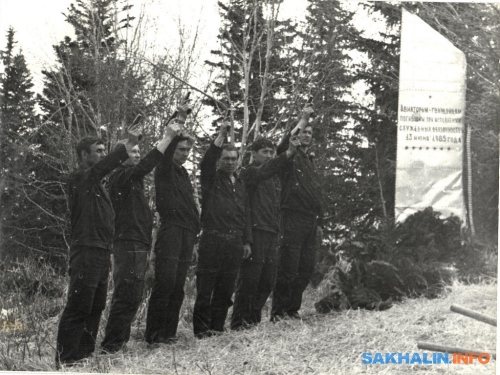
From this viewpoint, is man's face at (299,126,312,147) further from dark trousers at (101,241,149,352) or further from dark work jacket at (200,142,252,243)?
dark trousers at (101,241,149,352)

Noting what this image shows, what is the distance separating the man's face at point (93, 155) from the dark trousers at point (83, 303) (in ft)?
2.38

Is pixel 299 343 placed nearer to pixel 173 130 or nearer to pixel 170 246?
pixel 170 246

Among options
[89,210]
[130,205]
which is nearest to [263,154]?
[130,205]

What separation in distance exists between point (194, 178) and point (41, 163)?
144 centimetres

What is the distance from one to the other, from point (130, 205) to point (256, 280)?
1.48 metres

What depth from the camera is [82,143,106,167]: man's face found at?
18.5 ft

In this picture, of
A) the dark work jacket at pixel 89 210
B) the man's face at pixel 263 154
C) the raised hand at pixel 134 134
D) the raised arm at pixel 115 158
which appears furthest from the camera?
the man's face at pixel 263 154

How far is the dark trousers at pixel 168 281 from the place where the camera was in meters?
5.85

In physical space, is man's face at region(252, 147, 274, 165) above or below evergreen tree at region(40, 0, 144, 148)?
below

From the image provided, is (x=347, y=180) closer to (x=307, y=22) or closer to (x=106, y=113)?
(x=307, y=22)

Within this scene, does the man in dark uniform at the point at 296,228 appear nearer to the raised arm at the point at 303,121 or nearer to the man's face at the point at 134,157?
the raised arm at the point at 303,121

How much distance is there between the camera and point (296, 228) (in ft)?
21.1

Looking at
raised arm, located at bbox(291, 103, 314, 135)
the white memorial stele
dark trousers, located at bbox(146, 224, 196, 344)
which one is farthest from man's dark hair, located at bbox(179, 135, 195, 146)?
the white memorial stele

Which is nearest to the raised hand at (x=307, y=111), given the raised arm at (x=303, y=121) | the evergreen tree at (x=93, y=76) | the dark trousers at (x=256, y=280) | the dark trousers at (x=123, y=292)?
the raised arm at (x=303, y=121)
